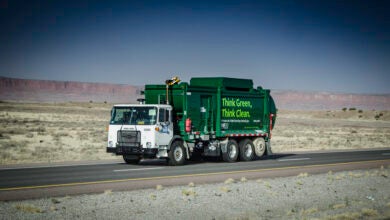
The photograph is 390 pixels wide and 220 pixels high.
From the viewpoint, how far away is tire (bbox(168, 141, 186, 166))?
21.8m

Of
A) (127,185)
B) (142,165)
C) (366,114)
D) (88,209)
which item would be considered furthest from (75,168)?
(366,114)

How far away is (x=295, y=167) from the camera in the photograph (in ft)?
72.6

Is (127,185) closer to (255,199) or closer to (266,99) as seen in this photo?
(255,199)

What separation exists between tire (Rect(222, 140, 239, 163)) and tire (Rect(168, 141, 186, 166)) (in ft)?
7.85

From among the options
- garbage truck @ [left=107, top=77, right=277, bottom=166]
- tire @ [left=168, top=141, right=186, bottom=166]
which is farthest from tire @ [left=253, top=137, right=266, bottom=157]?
tire @ [left=168, top=141, right=186, bottom=166]

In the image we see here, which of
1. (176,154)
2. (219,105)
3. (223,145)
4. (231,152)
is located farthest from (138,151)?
(231,152)

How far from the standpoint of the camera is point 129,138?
21.4m

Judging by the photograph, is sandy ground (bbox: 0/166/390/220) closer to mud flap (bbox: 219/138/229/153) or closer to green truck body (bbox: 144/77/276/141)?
green truck body (bbox: 144/77/276/141)

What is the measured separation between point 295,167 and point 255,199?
28.6 ft

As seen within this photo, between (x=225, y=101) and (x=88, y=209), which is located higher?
(x=225, y=101)

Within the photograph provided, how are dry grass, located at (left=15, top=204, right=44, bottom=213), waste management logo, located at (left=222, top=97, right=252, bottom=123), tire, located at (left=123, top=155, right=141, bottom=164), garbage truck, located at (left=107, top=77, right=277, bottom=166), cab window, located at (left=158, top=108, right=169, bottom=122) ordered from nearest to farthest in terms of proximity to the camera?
dry grass, located at (left=15, top=204, right=44, bottom=213)
garbage truck, located at (left=107, top=77, right=277, bottom=166)
cab window, located at (left=158, top=108, right=169, bottom=122)
tire, located at (left=123, top=155, right=141, bottom=164)
waste management logo, located at (left=222, top=97, right=252, bottom=123)

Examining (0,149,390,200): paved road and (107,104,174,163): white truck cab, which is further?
(107,104,174,163): white truck cab

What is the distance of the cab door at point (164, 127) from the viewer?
21281mm

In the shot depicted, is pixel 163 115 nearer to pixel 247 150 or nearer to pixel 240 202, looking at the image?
pixel 247 150
